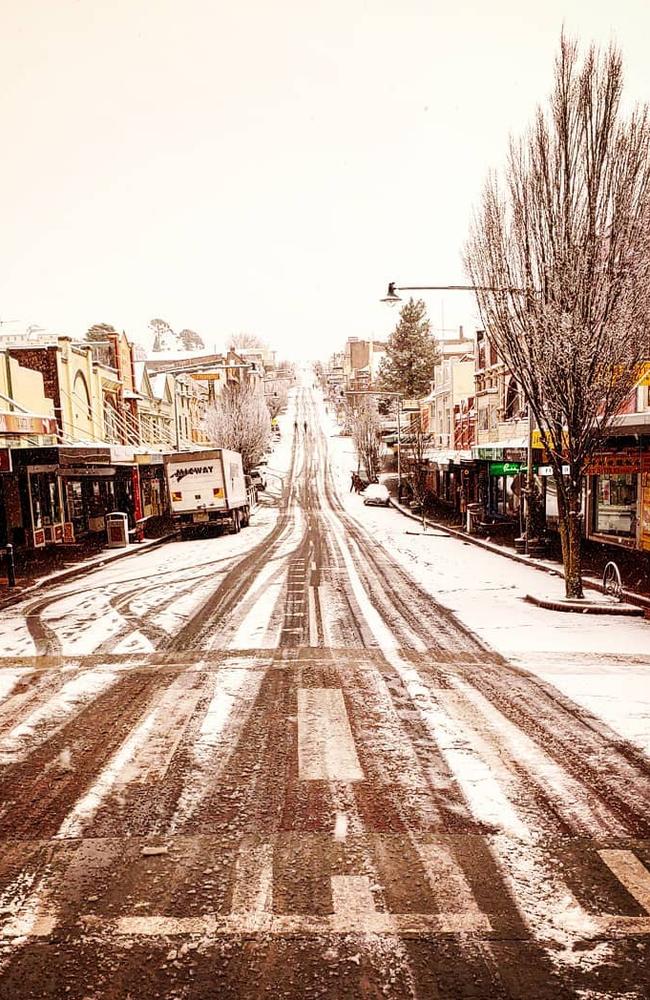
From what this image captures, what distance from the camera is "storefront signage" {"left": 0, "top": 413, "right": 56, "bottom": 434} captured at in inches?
599

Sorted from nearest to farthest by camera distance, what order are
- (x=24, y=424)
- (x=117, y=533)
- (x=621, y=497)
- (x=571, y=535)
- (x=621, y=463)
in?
(x=571, y=535) → (x=24, y=424) → (x=621, y=463) → (x=621, y=497) → (x=117, y=533)

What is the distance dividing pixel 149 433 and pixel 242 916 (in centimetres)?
4052

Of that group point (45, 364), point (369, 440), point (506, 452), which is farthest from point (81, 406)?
point (369, 440)

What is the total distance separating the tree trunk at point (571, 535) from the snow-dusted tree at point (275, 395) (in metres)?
101

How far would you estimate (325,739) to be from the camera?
7.03 m

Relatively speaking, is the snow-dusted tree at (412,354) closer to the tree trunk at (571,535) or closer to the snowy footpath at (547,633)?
the snowy footpath at (547,633)

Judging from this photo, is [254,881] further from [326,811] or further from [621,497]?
[621,497]

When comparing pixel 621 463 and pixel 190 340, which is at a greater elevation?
pixel 190 340

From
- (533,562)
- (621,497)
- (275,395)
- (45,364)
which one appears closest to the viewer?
(533,562)

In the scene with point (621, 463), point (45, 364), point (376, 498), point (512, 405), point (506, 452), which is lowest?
point (376, 498)

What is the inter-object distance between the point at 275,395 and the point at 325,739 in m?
119

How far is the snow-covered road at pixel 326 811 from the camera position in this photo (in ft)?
12.6

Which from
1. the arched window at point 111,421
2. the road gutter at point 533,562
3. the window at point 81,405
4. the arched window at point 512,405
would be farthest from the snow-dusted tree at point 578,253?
the arched window at point 111,421

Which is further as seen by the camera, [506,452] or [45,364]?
[45,364]
